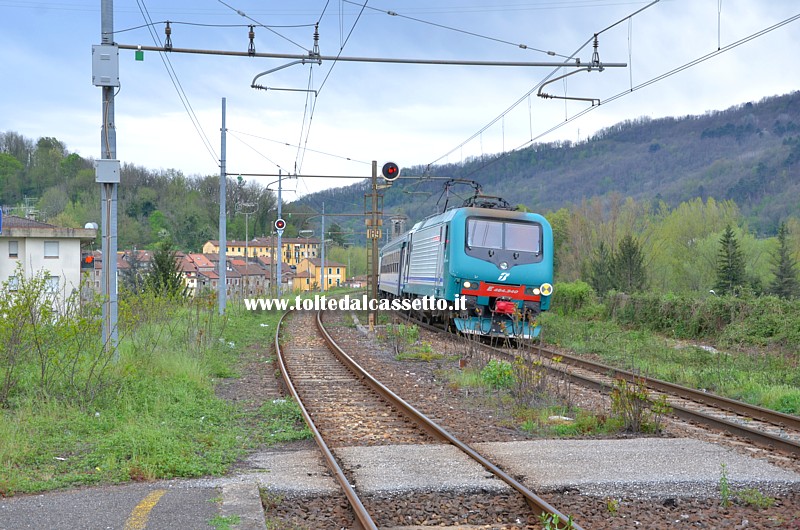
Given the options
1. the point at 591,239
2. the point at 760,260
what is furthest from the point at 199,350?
the point at 591,239

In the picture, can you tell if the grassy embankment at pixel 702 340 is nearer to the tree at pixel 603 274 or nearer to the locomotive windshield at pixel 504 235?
the locomotive windshield at pixel 504 235

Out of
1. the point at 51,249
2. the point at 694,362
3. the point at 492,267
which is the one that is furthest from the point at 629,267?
the point at 51,249

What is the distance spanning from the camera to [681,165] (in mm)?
129375

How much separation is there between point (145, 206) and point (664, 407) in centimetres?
7905

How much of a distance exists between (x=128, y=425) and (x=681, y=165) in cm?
13112

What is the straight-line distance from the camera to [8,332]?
10.1m

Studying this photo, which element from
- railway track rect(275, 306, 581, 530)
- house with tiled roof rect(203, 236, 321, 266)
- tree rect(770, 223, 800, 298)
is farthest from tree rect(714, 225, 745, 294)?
house with tiled roof rect(203, 236, 321, 266)

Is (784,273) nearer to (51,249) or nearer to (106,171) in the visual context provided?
(106,171)

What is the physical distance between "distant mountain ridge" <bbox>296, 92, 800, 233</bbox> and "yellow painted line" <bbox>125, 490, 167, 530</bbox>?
8309 centimetres

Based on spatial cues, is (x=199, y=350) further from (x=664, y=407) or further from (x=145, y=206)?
(x=145, y=206)

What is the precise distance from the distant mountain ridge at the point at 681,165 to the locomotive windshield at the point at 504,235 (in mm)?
69603

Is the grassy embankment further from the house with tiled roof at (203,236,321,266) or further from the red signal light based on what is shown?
the house with tiled roof at (203,236,321,266)

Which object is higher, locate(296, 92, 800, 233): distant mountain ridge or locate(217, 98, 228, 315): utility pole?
locate(296, 92, 800, 233): distant mountain ridge

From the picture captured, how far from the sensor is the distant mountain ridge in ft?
343
